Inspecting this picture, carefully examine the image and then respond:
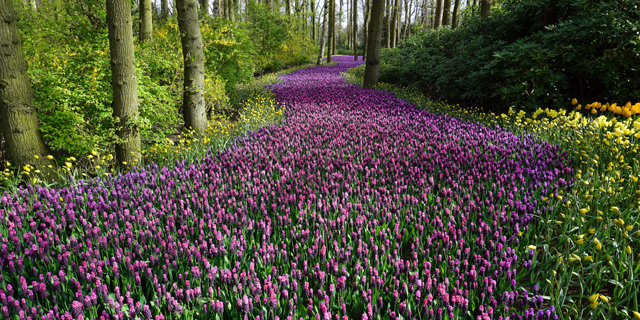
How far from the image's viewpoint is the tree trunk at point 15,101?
13.4 ft

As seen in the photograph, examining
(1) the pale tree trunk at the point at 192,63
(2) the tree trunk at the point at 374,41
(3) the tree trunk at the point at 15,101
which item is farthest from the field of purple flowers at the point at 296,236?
(2) the tree trunk at the point at 374,41

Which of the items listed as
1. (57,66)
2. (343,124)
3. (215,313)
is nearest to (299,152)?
(343,124)

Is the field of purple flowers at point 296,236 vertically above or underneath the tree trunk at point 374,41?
underneath

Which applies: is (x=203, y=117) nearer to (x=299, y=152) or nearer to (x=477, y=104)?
(x=299, y=152)

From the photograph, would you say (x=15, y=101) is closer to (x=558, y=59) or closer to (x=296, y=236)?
(x=296, y=236)

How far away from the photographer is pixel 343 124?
20.4ft

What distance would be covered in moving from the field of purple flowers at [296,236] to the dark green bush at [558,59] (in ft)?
8.21

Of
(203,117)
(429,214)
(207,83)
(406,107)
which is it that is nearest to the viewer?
(429,214)

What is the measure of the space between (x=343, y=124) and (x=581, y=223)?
13.1 ft

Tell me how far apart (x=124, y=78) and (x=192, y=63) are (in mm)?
2236

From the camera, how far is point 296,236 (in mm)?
2643

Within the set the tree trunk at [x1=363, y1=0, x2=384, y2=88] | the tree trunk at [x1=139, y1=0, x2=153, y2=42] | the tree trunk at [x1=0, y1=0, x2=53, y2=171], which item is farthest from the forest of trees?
the tree trunk at [x1=363, y1=0, x2=384, y2=88]

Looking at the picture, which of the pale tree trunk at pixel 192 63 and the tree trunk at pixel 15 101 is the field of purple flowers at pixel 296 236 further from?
the pale tree trunk at pixel 192 63

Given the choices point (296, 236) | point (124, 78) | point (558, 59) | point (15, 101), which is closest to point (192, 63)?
point (124, 78)
